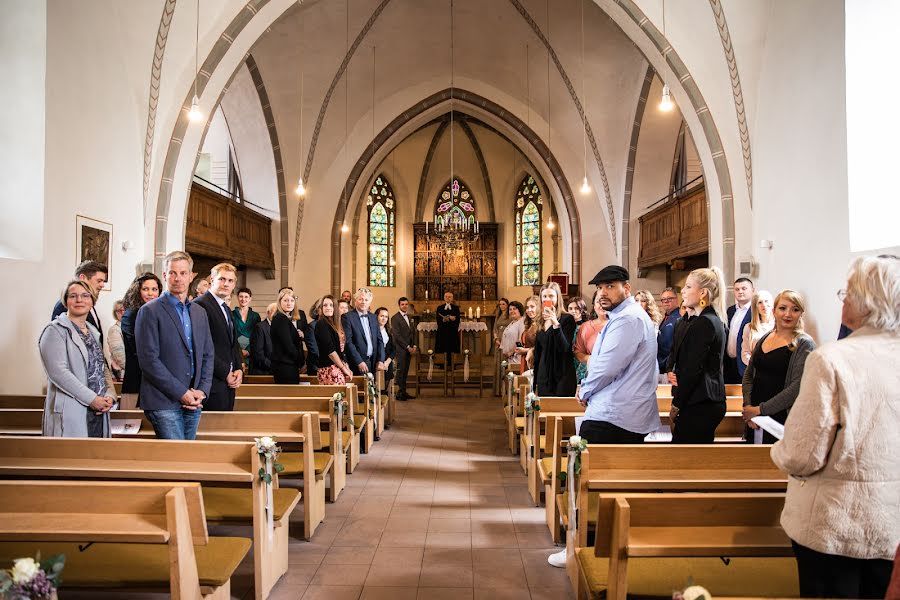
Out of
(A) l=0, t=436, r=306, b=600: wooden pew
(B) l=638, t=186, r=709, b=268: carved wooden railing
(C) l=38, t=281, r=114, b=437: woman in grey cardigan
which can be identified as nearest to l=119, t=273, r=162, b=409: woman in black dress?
(C) l=38, t=281, r=114, b=437: woman in grey cardigan

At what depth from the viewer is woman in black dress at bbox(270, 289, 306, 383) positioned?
6012 millimetres

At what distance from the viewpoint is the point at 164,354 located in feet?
11.5

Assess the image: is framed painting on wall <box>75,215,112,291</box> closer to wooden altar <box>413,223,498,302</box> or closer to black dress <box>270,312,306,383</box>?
black dress <box>270,312,306,383</box>

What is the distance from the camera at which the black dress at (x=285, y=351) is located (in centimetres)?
601

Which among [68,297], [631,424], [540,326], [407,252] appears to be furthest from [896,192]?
[407,252]

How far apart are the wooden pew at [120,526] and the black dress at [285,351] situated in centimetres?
358

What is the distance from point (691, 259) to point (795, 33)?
5683 millimetres

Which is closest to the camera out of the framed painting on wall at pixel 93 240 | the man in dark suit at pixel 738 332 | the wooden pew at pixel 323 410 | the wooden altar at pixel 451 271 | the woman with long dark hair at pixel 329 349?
the wooden pew at pixel 323 410

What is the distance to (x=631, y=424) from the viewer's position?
10.8ft

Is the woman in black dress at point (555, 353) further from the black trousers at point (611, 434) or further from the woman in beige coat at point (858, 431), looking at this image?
the woman in beige coat at point (858, 431)

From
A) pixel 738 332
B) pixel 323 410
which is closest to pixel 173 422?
pixel 323 410

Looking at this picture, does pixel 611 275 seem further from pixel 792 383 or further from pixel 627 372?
pixel 792 383

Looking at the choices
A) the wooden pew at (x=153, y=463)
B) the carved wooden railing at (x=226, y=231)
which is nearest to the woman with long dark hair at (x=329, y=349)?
the wooden pew at (x=153, y=463)

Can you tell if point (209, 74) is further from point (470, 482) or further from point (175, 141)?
point (470, 482)
